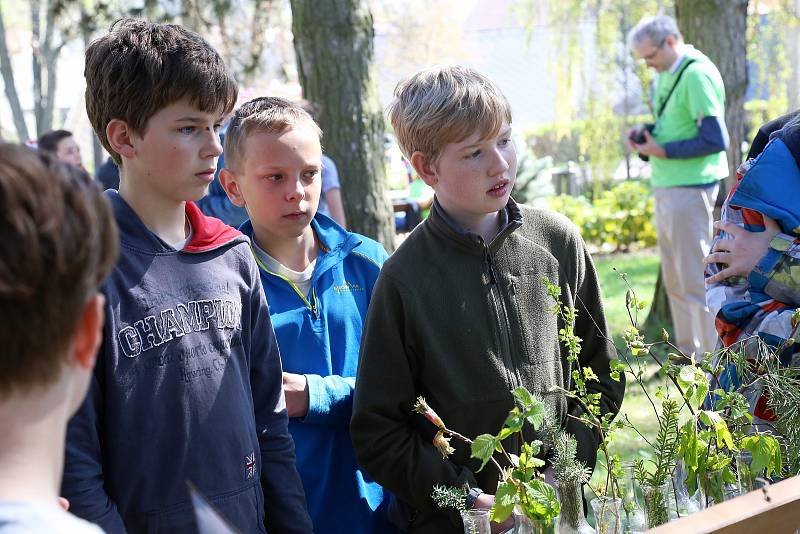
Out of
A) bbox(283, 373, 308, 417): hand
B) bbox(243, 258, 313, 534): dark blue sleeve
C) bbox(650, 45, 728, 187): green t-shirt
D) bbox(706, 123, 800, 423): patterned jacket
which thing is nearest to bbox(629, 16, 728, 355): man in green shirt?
bbox(650, 45, 728, 187): green t-shirt

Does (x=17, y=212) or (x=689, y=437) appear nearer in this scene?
(x=17, y=212)

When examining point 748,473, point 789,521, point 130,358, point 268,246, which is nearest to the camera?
point 789,521

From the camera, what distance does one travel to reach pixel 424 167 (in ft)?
8.36

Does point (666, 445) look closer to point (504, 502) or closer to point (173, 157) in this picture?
point (504, 502)

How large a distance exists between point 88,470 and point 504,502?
800 millimetres

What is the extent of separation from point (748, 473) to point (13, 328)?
4.49 feet

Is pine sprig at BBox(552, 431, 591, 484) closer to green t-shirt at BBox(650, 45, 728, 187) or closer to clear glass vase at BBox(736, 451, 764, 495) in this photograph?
clear glass vase at BBox(736, 451, 764, 495)

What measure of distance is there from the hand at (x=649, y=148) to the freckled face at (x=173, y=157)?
16.1ft

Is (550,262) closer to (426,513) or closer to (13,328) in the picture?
(426,513)

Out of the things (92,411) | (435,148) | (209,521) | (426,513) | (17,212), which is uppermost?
(17,212)

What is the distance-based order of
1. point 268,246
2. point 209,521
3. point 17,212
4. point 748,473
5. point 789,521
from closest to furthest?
1. point 17,212
2. point 209,521
3. point 789,521
4. point 748,473
5. point 268,246

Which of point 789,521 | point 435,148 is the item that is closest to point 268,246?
point 435,148

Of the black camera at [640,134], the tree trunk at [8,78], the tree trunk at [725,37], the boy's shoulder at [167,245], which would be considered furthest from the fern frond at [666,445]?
the tree trunk at [8,78]

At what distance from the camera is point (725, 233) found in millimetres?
2494
